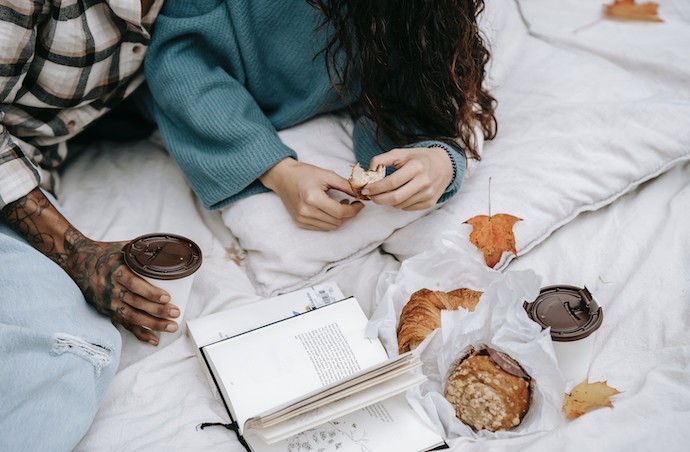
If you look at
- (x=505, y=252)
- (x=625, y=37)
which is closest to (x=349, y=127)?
(x=505, y=252)

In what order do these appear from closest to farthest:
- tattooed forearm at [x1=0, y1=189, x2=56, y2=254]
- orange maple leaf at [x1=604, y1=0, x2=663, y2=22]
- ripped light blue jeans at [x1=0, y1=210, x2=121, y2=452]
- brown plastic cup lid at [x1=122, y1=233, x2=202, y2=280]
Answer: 1. ripped light blue jeans at [x1=0, y1=210, x2=121, y2=452]
2. brown plastic cup lid at [x1=122, y1=233, x2=202, y2=280]
3. tattooed forearm at [x1=0, y1=189, x2=56, y2=254]
4. orange maple leaf at [x1=604, y1=0, x2=663, y2=22]

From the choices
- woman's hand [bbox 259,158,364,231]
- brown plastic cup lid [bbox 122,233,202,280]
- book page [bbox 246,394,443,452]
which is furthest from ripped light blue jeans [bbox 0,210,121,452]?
woman's hand [bbox 259,158,364,231]

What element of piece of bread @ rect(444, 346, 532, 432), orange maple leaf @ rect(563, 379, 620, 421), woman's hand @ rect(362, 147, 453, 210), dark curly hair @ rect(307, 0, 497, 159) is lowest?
orange maple leaf @ rect(563, 379, 620, 421)

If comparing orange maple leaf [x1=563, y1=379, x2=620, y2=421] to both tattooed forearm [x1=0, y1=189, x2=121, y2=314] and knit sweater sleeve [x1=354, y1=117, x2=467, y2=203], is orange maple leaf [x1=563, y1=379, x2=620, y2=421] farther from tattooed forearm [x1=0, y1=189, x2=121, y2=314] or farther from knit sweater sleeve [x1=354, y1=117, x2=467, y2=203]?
tattooed forearm [x1=0, y1=189, x2=121, y2=314]

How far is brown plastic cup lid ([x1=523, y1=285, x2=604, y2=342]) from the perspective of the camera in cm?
90

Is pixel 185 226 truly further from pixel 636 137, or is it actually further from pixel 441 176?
pixel 636 137

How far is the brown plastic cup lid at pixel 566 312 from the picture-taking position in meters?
0.90

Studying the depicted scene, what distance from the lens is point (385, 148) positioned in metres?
1.23

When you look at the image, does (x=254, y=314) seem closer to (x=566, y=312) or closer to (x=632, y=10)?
Result: (x=566, y=312)

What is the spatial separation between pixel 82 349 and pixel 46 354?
0.05m

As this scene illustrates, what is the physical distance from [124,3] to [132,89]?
241 mm

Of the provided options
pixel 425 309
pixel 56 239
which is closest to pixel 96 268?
pixel 56 239

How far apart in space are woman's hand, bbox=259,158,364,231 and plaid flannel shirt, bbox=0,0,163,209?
1.05 feet

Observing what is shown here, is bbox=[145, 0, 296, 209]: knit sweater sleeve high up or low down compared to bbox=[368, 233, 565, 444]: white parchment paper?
up
